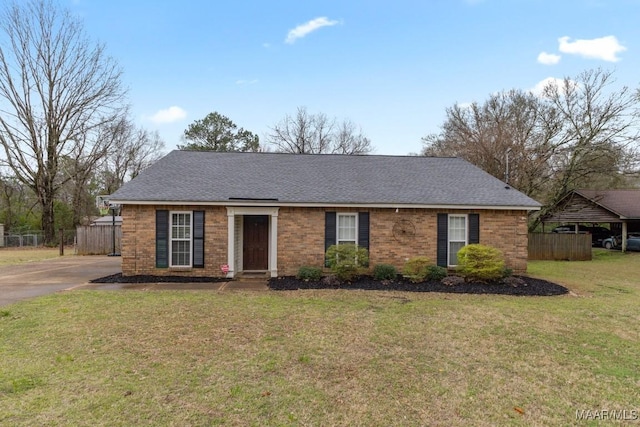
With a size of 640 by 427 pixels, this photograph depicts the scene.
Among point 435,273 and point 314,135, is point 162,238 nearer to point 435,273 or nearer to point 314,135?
point 435,273

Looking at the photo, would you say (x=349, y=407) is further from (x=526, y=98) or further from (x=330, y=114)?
(x=330, y=114)

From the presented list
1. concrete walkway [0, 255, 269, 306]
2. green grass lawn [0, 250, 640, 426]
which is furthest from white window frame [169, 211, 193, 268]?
green grass lawn [0, 250, 640, 426]

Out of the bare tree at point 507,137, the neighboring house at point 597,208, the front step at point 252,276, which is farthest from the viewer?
the neighboring house at point 597,208

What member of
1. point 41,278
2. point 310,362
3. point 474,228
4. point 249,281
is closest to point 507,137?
point 474,228

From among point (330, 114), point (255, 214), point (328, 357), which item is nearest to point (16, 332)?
point (328, 357)

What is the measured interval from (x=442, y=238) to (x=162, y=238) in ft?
29.8

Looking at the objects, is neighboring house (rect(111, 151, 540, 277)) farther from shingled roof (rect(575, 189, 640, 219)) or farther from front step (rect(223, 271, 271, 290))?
shingled roof (rect(575, 189, 640, 219))

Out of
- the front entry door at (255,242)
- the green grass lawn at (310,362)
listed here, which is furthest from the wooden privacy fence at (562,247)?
the front entry door at (255,242)

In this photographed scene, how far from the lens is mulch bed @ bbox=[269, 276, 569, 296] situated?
9.86 metres

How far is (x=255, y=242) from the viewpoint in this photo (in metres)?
12.4

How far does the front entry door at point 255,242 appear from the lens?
12281mm

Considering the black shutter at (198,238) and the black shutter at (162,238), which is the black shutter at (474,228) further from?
the black shutter at (162,238)

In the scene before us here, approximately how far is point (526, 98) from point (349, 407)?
2997 centimetres

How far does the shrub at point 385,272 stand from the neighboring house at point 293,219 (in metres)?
0.67
